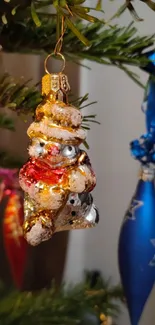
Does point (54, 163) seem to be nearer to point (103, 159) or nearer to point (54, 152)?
Answer: point (54, 152)

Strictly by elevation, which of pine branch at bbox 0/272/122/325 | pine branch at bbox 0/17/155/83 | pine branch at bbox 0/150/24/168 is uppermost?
pine branch at bbox 0/17/155/83

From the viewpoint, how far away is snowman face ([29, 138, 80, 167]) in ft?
1.27

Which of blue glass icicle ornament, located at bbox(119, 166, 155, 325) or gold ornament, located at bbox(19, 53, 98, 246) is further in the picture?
blue glass icicle ornament, located at bbox(119, 166, 155, 325)

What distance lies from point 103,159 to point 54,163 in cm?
47

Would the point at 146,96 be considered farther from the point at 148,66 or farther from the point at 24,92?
the point at 24,92

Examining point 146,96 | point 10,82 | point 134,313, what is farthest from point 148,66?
point 134,313

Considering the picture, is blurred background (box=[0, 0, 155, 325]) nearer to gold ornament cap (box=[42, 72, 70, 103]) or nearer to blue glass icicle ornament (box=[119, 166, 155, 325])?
blue glass icicle ornament (box=[119, 166, 155, 325])

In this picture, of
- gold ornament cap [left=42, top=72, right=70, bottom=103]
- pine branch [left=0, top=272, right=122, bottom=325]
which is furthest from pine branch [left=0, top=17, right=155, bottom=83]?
pine branch [left=0, top=272, right=122, bottom=325]

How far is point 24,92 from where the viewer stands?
16.8 inches

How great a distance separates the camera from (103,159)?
2.83 ft

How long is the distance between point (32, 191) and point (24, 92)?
0.09 metres

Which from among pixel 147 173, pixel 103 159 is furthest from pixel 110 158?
pixel 147 173

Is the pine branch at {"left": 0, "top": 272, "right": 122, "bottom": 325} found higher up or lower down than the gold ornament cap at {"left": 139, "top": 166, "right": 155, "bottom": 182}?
lower down

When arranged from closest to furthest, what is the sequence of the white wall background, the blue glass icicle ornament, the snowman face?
the snowman face, the blue glass icicle ornament, the white wall background
